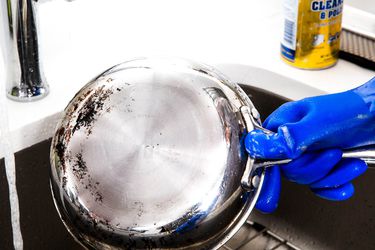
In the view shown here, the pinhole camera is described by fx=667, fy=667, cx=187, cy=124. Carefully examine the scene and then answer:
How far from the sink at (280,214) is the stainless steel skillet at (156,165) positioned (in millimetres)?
162

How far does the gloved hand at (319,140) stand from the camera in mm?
545

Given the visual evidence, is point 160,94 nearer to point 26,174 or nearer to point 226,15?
point 26,174

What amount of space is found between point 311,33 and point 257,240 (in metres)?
0.28

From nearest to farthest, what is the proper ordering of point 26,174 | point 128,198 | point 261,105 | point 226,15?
point 128,198, point 26,174, point 261,105, point 226,15

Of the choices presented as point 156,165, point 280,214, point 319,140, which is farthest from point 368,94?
point 280,214

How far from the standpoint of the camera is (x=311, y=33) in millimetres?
794

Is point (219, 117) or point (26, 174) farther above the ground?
point (219, 117)

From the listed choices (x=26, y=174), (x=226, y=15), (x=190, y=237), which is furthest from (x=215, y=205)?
(x=226, y=15)

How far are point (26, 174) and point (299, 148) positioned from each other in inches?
13.0

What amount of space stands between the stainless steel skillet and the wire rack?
31cm

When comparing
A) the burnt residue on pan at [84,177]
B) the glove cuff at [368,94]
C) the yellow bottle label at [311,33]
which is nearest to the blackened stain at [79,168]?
the burnt residue on pan at [84,177]

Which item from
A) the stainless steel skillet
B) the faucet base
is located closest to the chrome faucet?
the faucet base

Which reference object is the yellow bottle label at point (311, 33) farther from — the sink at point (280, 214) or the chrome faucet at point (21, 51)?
the chrome faucet at point (21, 51)

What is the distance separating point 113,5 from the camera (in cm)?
97
